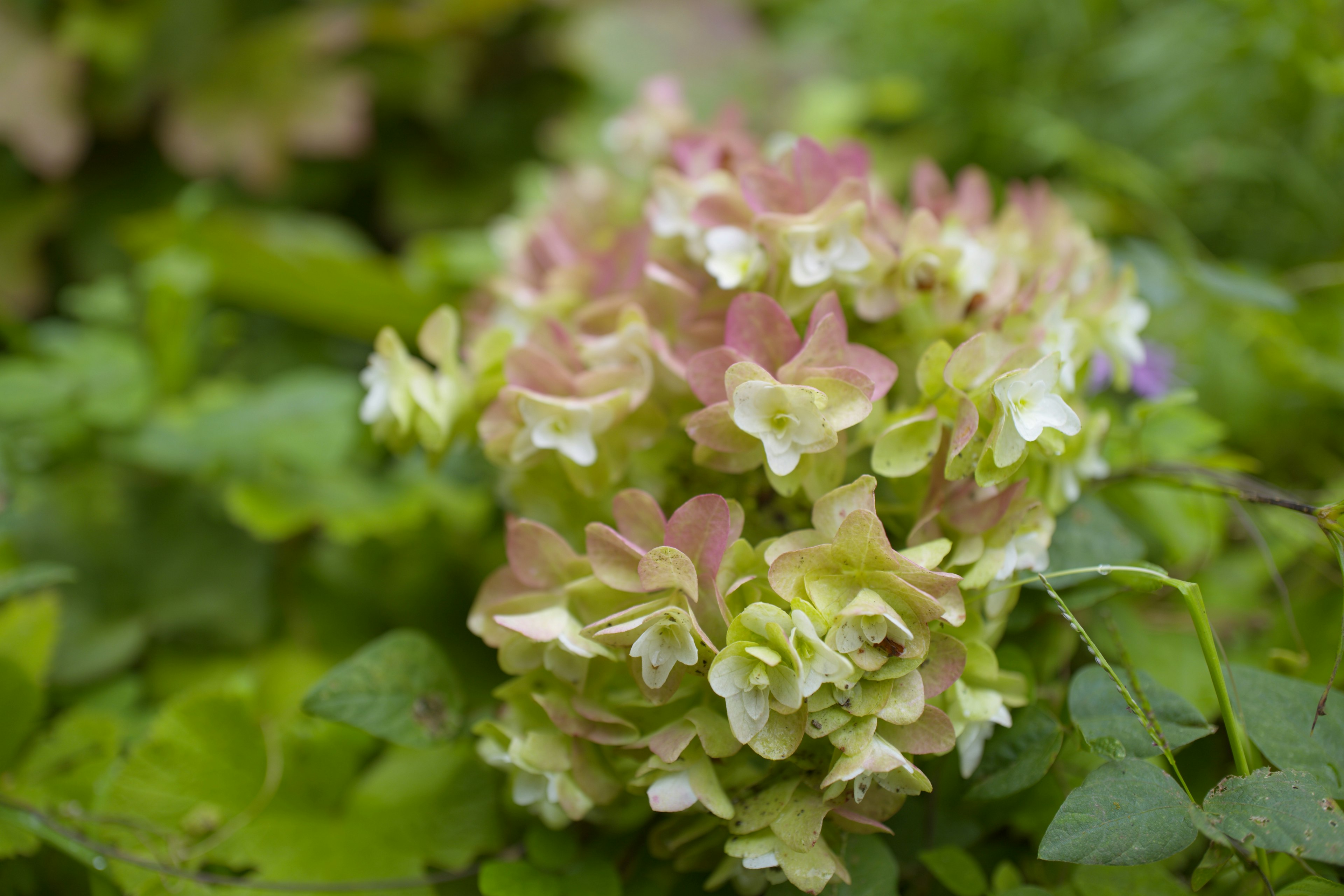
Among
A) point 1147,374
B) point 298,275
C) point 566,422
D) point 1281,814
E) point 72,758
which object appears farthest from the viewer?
point 298,275

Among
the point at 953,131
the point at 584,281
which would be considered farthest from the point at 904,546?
the point at 953,131

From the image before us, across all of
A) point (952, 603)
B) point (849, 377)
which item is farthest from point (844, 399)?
point (952, 603)

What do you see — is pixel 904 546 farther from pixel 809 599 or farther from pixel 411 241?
pixel 411 241

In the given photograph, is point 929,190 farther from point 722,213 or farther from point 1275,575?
point 1275,575

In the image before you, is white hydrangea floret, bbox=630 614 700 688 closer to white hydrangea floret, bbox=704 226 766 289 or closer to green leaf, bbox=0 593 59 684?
white hydrangea floret, bbox=704 226 766 289

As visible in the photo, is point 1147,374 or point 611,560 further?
point 1147,374

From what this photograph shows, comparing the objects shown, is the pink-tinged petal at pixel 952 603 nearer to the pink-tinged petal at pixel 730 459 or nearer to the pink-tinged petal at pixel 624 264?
the pink-tinged petal at pixel 730 459

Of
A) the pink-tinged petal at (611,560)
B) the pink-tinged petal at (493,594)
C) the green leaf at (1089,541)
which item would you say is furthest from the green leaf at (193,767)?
the green leaf at (1089,541)
